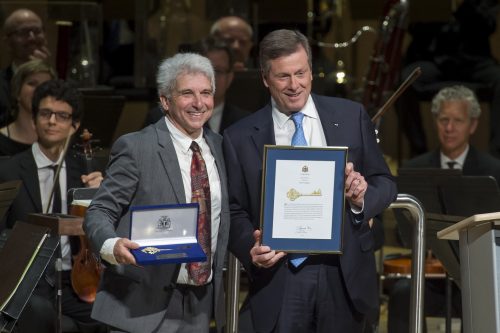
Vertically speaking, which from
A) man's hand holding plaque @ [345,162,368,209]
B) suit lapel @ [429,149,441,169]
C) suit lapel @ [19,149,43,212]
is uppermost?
suit lapel @ [429,149,441,169]

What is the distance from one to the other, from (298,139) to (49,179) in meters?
1.90

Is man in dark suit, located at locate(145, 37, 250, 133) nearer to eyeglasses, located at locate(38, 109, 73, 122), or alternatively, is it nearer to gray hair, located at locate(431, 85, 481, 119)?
gray hair, located at locate(431, 85, 481, 119)

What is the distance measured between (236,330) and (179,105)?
95 centimetres

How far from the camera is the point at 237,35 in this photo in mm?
7840

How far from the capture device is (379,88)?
7.67 meters

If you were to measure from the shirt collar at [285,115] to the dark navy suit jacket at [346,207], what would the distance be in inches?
0.7

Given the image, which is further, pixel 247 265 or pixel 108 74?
pixel 108 74

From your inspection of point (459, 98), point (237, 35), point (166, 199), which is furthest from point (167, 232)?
point (237, 35)

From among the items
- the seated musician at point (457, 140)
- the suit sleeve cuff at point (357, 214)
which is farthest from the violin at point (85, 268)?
the seated musician at point (457, 140)

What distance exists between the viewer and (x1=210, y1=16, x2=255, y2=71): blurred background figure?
25.5 feet

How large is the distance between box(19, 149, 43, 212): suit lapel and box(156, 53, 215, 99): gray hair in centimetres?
150

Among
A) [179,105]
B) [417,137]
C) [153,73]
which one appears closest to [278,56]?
[179,105]

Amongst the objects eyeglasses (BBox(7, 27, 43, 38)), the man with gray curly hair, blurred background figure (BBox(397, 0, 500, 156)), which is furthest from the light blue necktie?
blurred background figure (BBox(397, 0, 500, 156))

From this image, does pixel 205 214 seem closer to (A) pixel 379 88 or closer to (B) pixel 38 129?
(B) pixel 38 129
